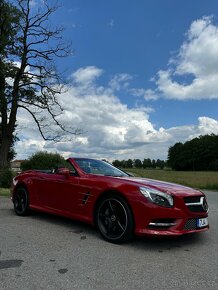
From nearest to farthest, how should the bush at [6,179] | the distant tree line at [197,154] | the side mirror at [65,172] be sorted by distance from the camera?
the side mirror at [65,172] → the bush at [6,179] → the distant tree line at [197,154]

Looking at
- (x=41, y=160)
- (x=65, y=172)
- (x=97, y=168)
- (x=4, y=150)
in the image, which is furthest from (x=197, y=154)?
(x=65, y=172)

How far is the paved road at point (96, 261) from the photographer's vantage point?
4.16 metres

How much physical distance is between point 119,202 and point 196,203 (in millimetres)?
1217

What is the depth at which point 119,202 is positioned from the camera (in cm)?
598

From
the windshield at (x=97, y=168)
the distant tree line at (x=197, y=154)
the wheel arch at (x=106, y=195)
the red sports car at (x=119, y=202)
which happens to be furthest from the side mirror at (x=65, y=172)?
the distant tree line at (x=197, y=154)

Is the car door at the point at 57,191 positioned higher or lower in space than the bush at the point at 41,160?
lower

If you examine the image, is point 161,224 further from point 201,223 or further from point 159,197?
point 201,223

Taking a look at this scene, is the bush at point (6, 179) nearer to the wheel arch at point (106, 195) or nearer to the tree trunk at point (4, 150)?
the tree trunk at point (4, 150)

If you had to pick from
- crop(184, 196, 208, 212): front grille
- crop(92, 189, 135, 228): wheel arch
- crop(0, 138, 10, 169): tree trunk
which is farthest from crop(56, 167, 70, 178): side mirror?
crop(0, 138, 10, 169): tree trunk

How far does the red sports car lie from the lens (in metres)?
5.62

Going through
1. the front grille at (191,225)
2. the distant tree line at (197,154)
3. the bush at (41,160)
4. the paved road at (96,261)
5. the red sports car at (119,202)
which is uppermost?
the distant tree line at (197,154)

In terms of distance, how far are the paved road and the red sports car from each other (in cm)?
30

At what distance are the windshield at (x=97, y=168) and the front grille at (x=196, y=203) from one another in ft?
5.46

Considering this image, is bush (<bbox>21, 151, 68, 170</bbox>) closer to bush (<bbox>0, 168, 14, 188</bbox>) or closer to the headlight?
bush (<bbox>0, 168, 14, 188</bbox>)
